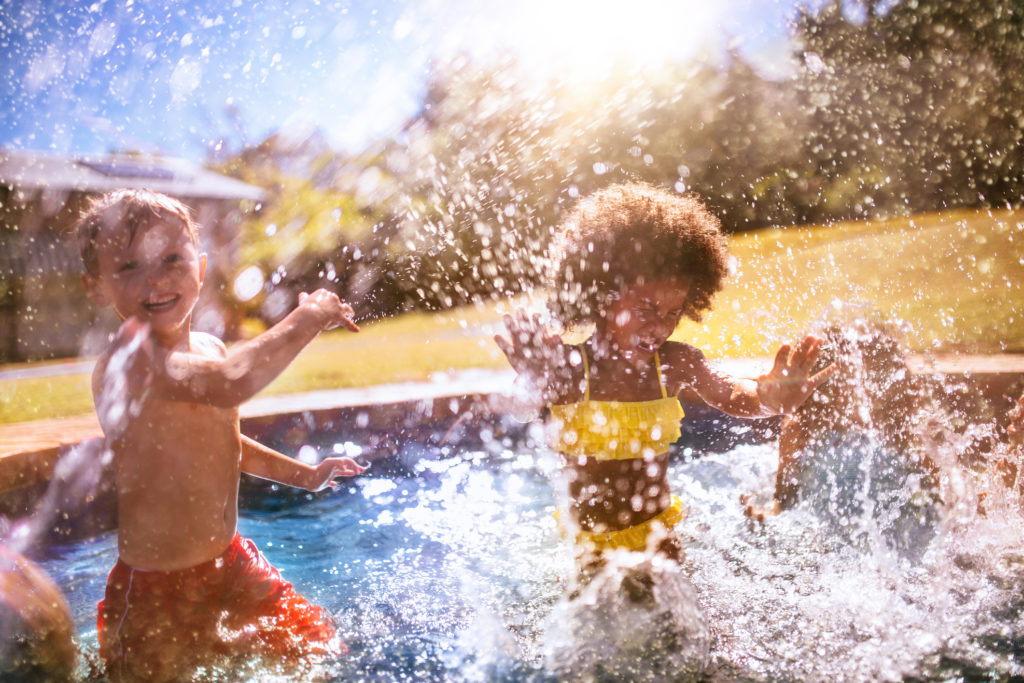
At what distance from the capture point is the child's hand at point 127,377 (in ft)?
6.43

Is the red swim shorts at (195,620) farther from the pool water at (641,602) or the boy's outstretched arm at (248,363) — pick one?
the boy's outstretched arm at (248,363)

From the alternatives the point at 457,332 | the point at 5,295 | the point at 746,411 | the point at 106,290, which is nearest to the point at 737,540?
the point at 746,411

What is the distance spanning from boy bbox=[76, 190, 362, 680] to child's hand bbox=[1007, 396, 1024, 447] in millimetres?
2829

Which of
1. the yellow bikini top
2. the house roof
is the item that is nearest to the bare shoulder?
the yellow bikini top

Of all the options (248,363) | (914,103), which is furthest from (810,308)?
(248,363)

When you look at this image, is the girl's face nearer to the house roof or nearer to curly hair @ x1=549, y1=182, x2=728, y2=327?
curly hair @ x1=549, y1=182, x2=728, y2=327

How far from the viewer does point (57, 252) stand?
44.8 ft

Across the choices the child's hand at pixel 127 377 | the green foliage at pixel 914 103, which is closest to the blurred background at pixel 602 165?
the green foliage at pixel 914 103

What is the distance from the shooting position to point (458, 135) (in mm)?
12805

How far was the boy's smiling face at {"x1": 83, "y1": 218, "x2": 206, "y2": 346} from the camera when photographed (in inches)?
76.8

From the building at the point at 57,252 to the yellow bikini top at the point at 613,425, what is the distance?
11.2 metres

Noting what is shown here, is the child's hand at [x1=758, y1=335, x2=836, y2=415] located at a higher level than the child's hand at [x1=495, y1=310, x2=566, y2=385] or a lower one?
lower

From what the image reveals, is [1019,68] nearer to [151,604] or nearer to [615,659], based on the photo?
[615,659]

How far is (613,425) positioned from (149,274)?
149 cm
